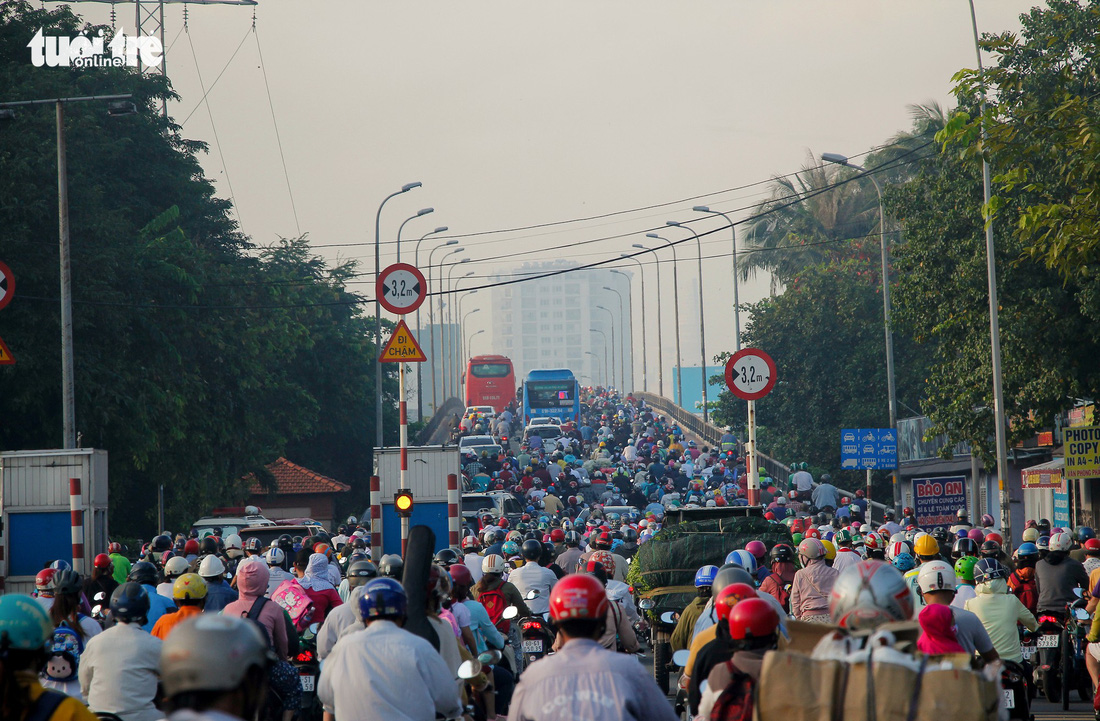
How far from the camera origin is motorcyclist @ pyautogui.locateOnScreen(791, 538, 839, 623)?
11164 mm

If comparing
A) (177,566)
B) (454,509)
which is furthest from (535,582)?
(454,509)

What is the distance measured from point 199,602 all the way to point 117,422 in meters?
19.5

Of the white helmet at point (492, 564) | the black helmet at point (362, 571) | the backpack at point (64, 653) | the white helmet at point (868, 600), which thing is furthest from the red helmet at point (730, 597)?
the white helmet at point (492, 564)

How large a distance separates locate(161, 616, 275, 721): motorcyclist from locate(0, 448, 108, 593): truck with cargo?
15000 millimetres

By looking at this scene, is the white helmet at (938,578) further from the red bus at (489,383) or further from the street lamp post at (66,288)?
the red bus at (489,383)

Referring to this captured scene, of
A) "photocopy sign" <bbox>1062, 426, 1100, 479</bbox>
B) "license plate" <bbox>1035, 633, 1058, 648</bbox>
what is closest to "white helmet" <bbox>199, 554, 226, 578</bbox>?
"license plate" <bbox>1035, 633, 1058, 648</bbox>

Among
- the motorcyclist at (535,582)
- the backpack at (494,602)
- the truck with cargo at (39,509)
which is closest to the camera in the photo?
the backpack at (494,602)

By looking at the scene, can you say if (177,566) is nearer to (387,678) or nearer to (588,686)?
(387,678)

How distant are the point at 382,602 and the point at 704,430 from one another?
207 ft

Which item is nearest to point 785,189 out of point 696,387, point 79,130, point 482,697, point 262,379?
point 262,379

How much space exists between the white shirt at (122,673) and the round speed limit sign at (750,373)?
1184cm

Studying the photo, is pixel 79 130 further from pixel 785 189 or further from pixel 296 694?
pixel 785 189

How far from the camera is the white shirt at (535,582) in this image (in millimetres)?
12875

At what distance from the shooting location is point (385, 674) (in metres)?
5.80
